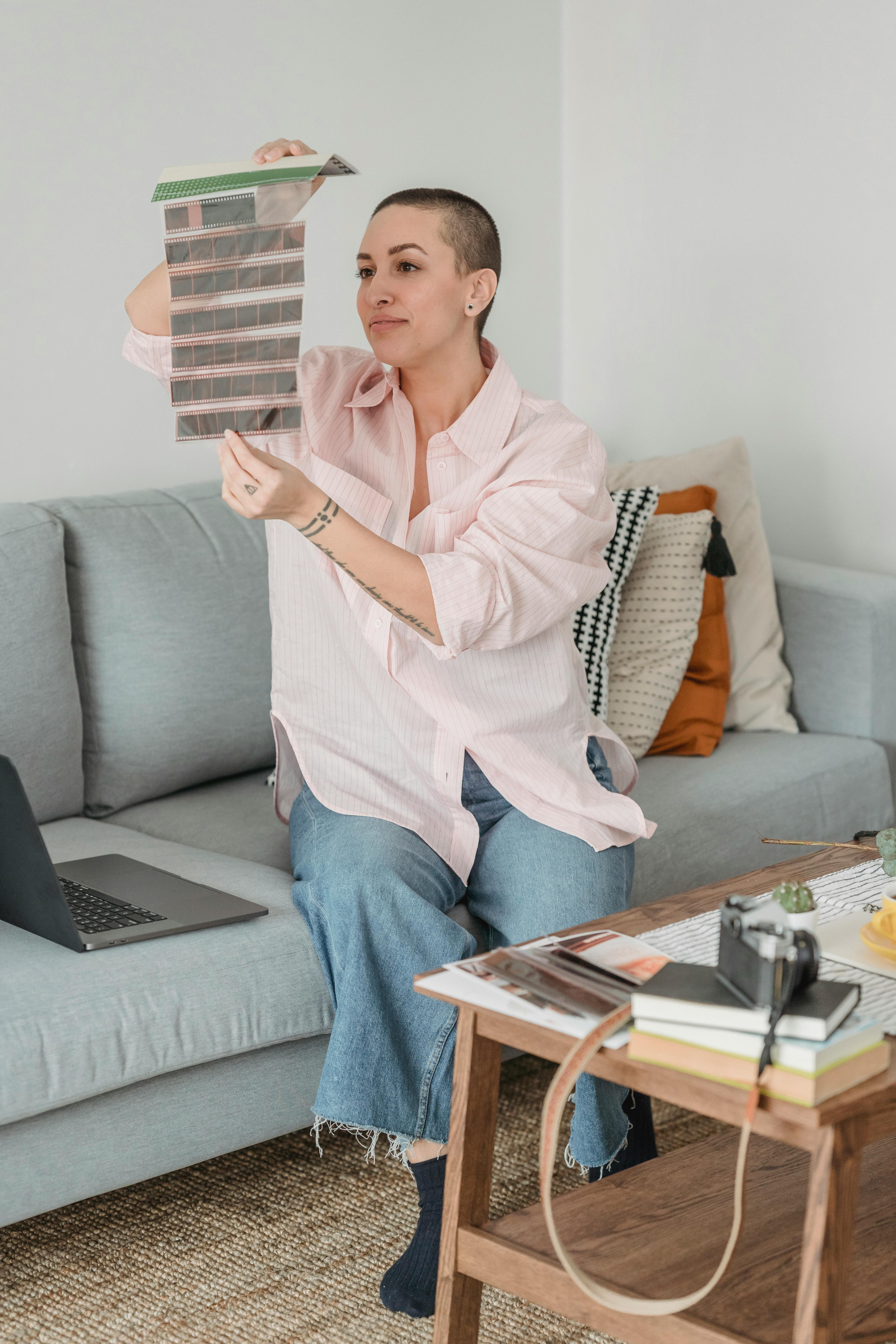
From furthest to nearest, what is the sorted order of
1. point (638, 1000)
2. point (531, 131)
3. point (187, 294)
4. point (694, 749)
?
1. point (531, 131)
2. point (694, 749)
3. point (187, 294)
4. point (638, 1000)

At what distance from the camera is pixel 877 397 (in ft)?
8.81

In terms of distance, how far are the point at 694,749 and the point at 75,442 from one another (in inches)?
46.9

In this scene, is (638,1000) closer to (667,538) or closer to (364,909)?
(364,909)

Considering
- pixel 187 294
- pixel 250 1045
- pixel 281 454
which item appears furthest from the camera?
pixel 281 454

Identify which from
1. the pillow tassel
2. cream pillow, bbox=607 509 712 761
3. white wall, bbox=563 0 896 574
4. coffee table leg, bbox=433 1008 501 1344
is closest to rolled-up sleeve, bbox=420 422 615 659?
coffee table leg, bbox=433 1008 501 1344

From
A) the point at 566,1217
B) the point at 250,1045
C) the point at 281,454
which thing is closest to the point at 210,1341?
the point at 250,1045

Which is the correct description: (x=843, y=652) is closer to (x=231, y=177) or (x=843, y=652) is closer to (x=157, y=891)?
(x=157, y=891)

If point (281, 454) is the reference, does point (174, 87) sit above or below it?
above

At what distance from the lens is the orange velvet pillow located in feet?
7.75

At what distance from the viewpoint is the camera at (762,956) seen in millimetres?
986

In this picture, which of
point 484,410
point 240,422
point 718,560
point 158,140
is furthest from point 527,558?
point 158,140

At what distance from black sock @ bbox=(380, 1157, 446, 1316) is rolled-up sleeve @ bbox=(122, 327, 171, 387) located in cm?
94

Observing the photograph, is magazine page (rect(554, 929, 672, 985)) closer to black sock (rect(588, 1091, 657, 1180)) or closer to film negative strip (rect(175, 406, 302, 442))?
black sock (rect(588, 1091, 657, 1180))

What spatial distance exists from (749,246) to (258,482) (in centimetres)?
180
